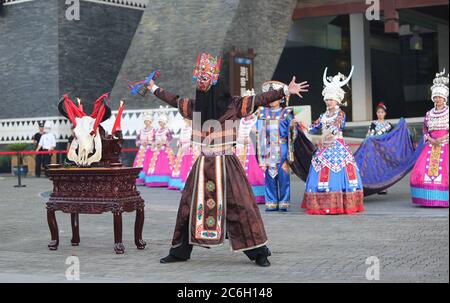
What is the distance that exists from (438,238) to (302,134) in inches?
177

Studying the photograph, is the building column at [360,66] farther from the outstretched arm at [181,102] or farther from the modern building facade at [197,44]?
the outstretched arm at [181,102]

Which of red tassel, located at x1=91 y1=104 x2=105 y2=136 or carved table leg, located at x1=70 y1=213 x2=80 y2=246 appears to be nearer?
red tassel, located at x1=91 y1=104 x2=105 y2=136

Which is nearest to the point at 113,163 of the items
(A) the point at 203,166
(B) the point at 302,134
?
(A) the point at 203,166

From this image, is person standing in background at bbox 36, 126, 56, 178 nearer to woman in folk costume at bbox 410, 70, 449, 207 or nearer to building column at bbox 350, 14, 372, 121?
building column at bbox 350, 14, 372, 121

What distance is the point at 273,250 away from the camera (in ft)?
29.7

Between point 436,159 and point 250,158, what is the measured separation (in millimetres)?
3562

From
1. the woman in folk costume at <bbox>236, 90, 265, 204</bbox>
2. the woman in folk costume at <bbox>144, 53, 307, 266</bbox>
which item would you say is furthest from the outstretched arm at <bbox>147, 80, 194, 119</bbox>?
the woman in folk costume at <bbox>236, 90, 265, 204</bbox>

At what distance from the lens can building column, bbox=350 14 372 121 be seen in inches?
1078

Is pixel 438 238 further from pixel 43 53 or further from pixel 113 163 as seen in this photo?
pixel 43 53

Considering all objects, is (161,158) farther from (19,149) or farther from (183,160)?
(19,149)

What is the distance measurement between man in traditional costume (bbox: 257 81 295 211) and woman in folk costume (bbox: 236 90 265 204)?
982 mm

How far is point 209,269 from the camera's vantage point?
25.9 ft
